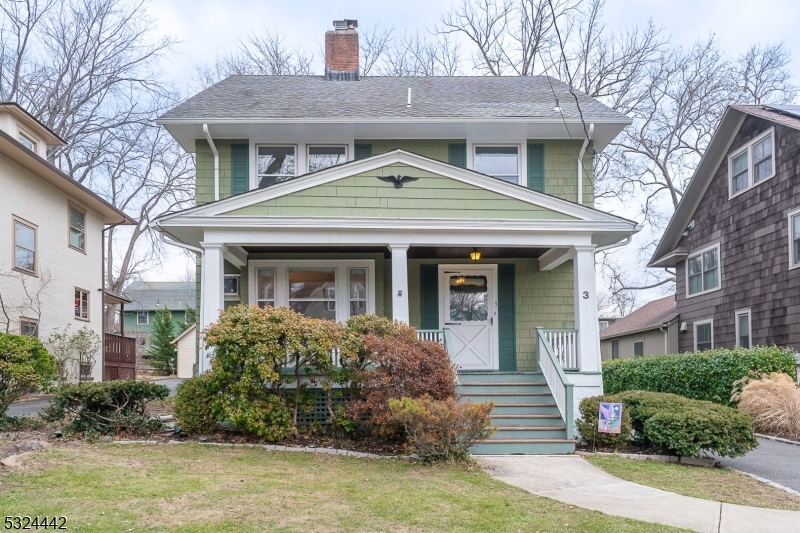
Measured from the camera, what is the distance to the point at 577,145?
13.3 m

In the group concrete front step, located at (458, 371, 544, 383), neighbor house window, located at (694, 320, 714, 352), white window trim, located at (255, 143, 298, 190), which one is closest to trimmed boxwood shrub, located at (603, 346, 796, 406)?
neighbor house window, located at (694, 320, 714, 352)

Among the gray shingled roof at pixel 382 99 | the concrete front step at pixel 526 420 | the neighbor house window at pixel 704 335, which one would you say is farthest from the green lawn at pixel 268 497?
the neighbor house window at pixel 704 335

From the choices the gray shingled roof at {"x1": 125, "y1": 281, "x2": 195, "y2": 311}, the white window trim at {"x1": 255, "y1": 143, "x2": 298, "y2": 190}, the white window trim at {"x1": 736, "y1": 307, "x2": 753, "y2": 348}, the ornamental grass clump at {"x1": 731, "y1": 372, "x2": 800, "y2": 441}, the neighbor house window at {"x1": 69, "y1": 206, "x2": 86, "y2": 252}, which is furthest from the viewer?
the gray shingled roof at {"x1": 125, "y1": 281, "x2": 195, "y2": 311}

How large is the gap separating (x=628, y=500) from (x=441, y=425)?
87.9 inches

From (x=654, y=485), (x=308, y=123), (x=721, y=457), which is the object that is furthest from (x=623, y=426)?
(x=308, y=123)

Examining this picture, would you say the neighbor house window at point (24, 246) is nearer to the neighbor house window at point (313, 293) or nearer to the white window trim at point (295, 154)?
the white window trim at point (295, 154)

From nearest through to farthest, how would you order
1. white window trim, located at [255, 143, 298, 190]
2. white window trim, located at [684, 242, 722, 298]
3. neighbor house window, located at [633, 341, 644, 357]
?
white window trim, located at [255, 143, 298, 190]
white window trim, located at [684, 242, 722, 298]
neighbor house window, located at [633, 341, 644, 357]

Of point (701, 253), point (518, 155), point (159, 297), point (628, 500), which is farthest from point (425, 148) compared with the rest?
point (159, 297)

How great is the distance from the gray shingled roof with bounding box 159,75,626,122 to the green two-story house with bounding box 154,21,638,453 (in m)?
0.06

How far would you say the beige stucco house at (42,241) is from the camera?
50.1 feet

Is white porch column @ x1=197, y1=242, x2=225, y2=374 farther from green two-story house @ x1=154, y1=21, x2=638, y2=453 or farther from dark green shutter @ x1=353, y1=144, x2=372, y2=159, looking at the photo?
dark green shutter @ x1=353, y1=144, x2=372, y2=159

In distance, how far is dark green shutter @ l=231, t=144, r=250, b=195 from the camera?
12.9 m

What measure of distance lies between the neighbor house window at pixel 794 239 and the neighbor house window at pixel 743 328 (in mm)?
2179

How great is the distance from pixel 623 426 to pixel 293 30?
70.3ft
